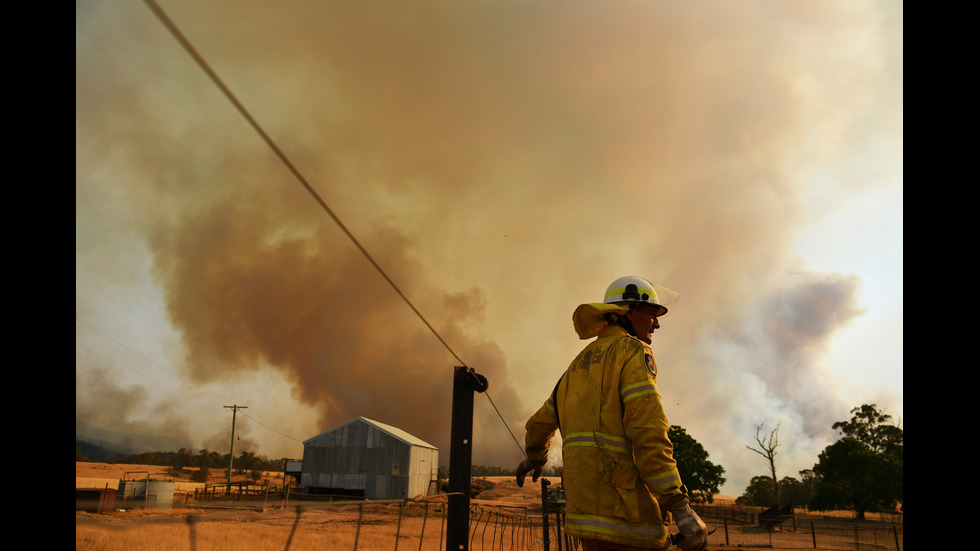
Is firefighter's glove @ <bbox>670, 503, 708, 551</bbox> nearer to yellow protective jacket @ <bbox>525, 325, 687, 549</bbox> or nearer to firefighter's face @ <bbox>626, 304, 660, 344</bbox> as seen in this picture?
yellow protective jacket @ <bbox>525, 325, 687, 549</bbox>

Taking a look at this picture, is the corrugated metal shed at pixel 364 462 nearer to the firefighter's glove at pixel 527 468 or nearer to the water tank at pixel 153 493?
the water tank at pixel 153 493

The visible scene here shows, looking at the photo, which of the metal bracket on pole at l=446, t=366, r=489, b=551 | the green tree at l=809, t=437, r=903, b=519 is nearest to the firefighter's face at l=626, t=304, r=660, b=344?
the metal bracket on pole at l=446, t=366, r=489, b=551

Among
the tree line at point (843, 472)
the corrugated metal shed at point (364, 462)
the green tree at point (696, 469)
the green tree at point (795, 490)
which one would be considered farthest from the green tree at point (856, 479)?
the green tree at point (795, 490)

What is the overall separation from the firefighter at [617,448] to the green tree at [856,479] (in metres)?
52.6

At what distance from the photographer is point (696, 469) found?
1374 inches

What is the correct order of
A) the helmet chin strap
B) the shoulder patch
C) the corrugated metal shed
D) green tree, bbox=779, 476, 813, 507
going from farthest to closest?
green tree, bbox=779, 476, 813, 507
the corrugated metal shed
the helmet chin strap
the shoulder patch

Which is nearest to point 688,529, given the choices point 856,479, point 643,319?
point 643,319

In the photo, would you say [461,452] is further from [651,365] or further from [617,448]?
[651,365]

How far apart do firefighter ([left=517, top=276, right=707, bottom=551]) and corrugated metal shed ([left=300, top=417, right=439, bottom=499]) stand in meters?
39.2

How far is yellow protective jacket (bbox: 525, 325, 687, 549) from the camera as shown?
9.04ft

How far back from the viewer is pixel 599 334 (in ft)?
11.9
